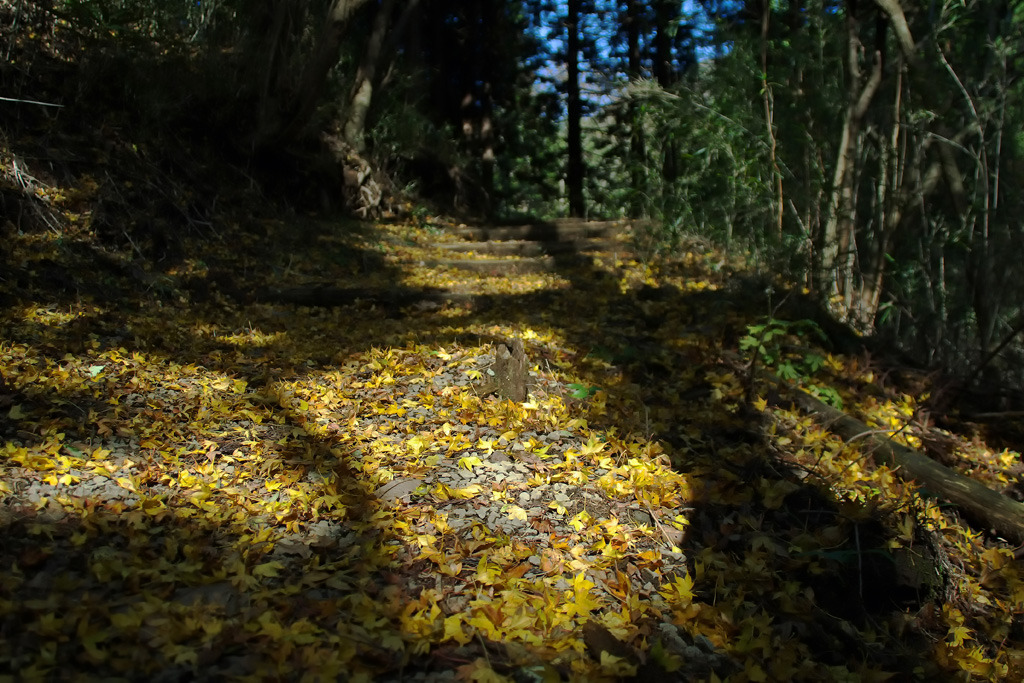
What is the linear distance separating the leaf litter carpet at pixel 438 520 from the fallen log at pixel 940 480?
0.10 m

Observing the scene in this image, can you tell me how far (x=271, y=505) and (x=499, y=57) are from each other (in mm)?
12349

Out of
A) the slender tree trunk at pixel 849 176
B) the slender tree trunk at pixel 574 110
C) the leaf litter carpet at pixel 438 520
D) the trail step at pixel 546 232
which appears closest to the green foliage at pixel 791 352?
the leaf litter carpet at pixel 438 520

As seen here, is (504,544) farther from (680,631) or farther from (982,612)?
(982,612)

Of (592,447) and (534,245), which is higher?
(534,245)

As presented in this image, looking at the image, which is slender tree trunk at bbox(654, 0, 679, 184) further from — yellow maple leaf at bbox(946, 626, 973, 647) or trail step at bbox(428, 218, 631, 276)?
yellow maple leaf at bbox(946, 626, 973, 647)

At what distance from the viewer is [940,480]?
9.45 ft

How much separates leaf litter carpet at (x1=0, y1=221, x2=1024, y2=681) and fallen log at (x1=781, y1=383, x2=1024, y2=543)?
0.10 meters

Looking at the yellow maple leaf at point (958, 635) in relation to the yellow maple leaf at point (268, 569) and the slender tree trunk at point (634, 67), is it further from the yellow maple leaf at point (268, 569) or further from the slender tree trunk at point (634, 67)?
the slender tree trunk at point (634, 67)

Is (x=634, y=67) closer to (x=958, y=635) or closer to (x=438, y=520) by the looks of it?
(x=438, y=520)

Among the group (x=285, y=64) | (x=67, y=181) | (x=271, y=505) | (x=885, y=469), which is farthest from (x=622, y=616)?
(x=285, y=64)

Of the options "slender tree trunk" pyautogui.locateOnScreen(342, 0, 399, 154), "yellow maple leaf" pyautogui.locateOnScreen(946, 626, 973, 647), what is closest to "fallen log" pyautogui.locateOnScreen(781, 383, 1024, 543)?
"yellow maple leaf" pyautogui.locateOnScreen(946, 626, 973, 647)

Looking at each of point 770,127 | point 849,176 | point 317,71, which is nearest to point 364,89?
point 317,71

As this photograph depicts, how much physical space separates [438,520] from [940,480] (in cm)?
235

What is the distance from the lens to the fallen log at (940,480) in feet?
8.59
